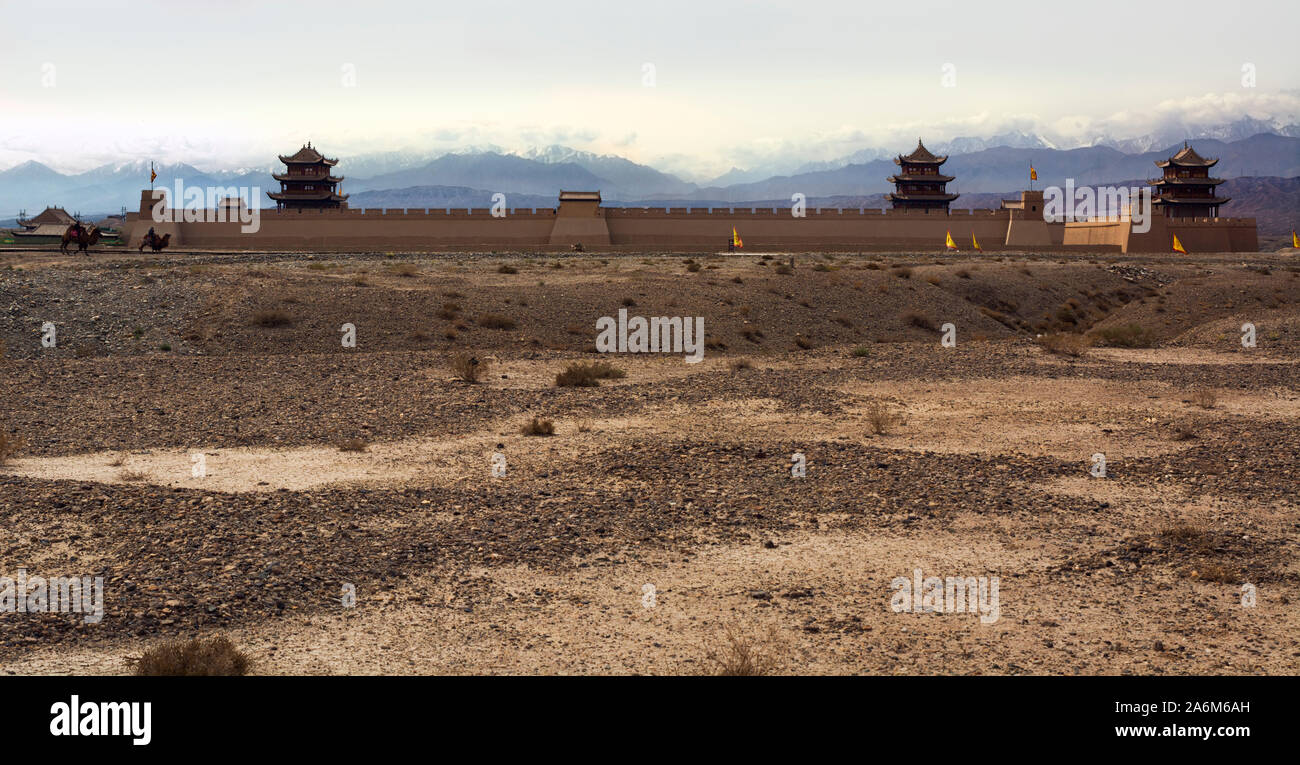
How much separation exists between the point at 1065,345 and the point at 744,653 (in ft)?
74.5

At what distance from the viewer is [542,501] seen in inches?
492

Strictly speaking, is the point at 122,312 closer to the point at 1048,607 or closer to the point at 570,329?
the point at 570,329

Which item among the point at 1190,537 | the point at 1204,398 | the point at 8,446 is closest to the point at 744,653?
the point at 1190,537

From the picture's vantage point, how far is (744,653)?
25.0ft

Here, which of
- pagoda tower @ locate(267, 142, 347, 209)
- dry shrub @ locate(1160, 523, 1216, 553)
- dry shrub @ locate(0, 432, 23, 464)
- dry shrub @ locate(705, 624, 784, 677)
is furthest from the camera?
pagoda tower @ locate(267, 142, 347, 209)

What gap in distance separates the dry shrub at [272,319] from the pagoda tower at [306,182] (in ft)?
177

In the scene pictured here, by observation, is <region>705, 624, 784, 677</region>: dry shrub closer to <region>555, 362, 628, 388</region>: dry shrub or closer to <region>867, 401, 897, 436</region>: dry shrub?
<region>867, 401, 897, 436</region>: dry shrub

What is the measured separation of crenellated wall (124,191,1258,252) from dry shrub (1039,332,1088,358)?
3528 cm

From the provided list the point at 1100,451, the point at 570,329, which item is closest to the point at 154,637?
the point at 1100,451

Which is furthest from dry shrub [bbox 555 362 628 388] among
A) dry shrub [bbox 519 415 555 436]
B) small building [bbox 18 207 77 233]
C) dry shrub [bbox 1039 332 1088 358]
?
small building [bbox 18 207 77 233]

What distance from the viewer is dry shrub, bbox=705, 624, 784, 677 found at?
24.7 ft

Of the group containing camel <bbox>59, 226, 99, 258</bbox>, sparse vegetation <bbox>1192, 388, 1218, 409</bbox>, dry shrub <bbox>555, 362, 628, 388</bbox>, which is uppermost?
camel <bbox>59, 226, 99, 258</bbox>

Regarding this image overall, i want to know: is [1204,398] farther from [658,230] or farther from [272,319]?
[658,230]
